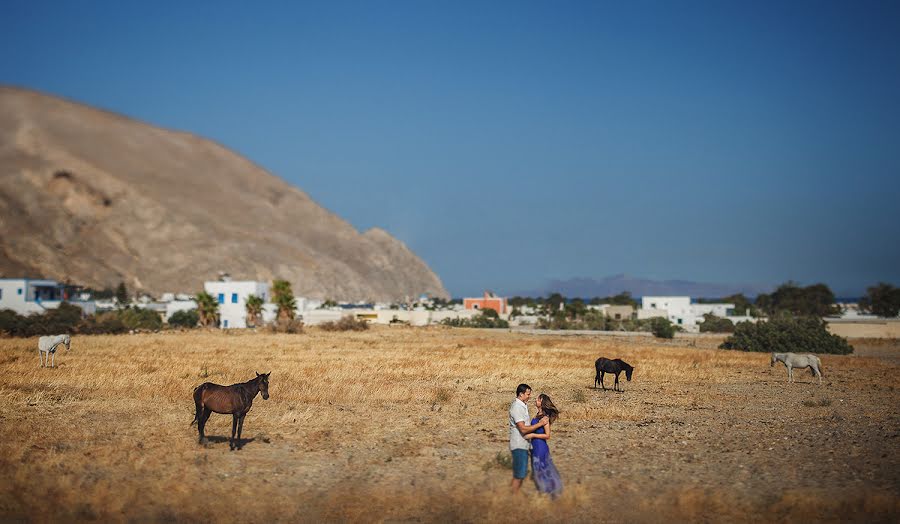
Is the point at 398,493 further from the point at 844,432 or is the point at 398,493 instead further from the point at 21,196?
the point at 21,196

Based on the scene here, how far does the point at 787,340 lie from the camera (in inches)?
2232

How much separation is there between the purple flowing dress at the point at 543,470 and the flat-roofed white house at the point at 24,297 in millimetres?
83573

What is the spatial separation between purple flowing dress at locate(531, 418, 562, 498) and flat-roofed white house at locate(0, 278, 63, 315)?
274 feet

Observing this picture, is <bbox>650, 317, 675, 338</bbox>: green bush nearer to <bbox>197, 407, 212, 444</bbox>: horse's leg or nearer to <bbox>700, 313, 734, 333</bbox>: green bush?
<bbox>700, 313, 734, 333</bbox>: green bush

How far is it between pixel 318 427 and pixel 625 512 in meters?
8.57

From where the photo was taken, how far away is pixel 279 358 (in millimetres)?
38406

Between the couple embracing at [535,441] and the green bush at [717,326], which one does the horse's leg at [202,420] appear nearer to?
the couple embracing at [535,441]

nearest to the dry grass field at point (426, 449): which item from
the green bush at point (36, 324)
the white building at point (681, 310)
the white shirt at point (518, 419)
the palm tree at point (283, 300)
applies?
the white shirt at point (518, 419)

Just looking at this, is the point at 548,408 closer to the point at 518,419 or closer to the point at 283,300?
the point at 518,419

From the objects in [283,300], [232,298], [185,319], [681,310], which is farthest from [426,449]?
[681,310]

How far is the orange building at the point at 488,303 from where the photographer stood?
137 metres

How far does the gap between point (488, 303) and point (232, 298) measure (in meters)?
54.6

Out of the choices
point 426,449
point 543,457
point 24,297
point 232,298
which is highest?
point 232,298

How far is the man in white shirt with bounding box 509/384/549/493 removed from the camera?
11586 millimetres
